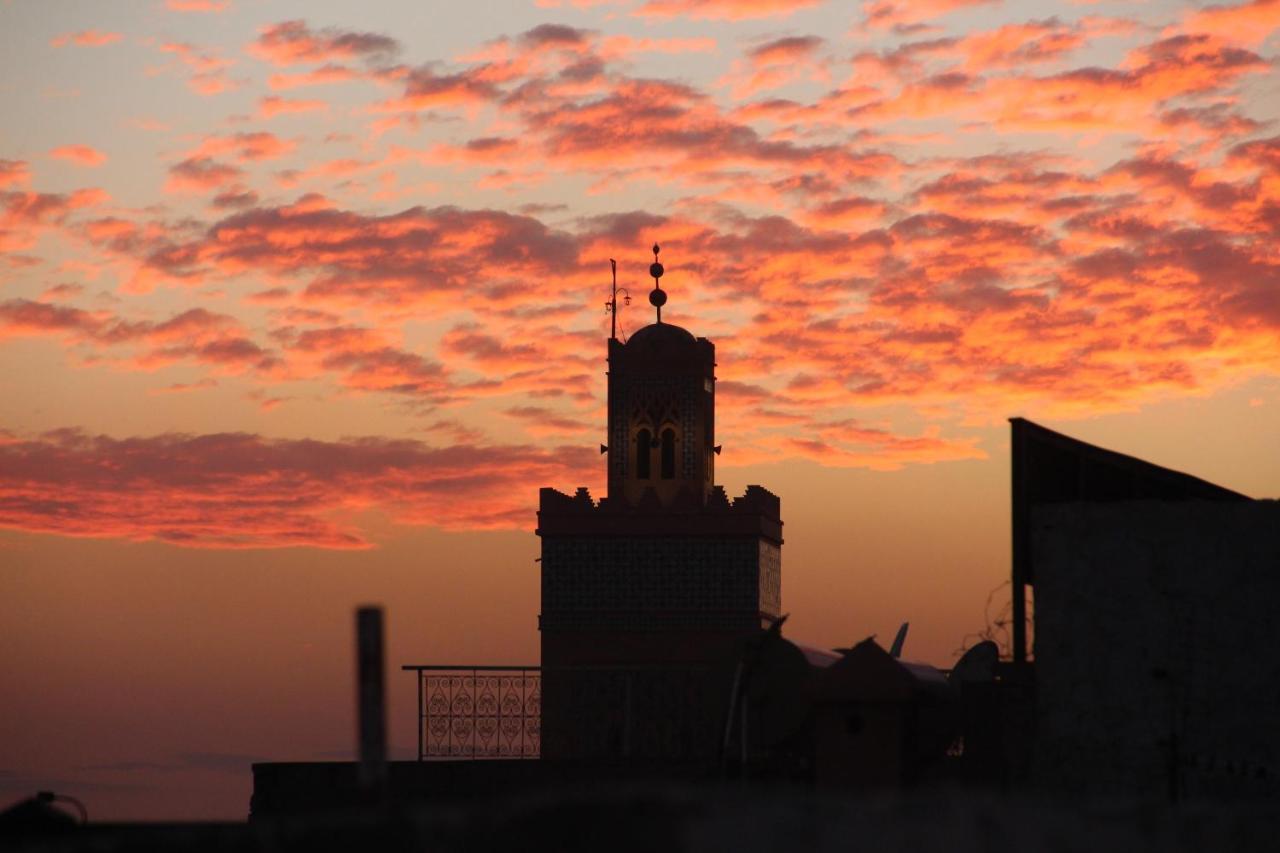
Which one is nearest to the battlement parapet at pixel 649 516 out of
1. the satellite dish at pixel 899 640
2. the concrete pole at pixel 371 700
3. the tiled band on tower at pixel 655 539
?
the tiled band on tower at pixel 655 539

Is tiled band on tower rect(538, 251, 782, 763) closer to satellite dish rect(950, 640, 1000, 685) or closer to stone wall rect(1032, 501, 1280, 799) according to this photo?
satellite dish rect(950, 640, 1000, 685)

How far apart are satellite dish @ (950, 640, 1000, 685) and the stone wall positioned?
6.22ft

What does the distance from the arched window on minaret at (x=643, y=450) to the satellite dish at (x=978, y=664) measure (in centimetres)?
3286

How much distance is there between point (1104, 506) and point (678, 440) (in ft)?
119

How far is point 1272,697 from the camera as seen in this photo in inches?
725

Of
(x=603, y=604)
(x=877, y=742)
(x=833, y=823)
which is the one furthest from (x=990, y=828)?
(x=603, y=604)

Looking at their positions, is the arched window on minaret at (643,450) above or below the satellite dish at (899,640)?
above

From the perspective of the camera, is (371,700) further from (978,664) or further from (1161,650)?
(978,664)

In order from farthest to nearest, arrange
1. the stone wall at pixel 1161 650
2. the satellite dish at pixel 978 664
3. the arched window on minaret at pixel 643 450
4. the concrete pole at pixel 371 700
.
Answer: the arched window on minaret at pixel 643 450
the satellite dish at pixel 978 664
the stone wall at pixel 1161 650
the concrete pole at pixel 371 700

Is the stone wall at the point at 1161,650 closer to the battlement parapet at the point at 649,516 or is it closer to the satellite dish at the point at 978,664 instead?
the satellite dish at the point at 978,664

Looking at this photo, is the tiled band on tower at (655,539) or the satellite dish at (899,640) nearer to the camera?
the satellite dish at (899,640)

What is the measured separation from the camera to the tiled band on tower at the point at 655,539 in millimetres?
54094

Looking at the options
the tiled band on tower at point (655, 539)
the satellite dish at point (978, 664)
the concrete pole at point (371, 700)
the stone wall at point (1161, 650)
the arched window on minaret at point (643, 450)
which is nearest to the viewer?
the concrete pole at point (371, 700)

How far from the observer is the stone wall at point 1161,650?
1848cm
